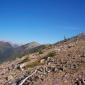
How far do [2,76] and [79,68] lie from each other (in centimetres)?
1072

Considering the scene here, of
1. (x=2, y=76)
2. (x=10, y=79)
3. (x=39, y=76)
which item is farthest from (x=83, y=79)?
(x=2, y=76)

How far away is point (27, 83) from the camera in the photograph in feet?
77.4

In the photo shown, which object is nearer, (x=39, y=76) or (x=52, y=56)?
(x=39, y=76)

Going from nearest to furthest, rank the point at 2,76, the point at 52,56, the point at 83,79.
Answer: the point at 83,79
the point at 2,76
the point at 52,56

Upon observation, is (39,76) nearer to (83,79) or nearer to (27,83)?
(27,83)

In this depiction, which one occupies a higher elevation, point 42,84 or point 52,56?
point 52,56

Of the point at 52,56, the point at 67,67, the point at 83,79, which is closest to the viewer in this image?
the point at 83,79

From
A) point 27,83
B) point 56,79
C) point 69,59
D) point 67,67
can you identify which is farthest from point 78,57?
point 27,83

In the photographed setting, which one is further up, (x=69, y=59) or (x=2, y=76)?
(x=69, y=59)

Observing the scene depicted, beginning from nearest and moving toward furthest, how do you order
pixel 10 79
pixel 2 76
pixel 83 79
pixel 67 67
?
pixel 83 79
pixel 67 67
pixel 10 79
pixel 2 76

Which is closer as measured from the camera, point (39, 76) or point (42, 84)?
point (42, 84)

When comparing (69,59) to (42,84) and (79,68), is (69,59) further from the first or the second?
(42,84)

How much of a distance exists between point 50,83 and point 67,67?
3836mm

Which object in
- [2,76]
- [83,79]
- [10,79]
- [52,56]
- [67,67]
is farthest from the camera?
Answer: [52,56]
